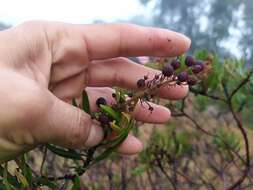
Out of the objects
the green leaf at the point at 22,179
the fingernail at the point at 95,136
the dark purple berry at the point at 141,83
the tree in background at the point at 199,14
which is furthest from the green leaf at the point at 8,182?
the tree in background at the point at 199,14

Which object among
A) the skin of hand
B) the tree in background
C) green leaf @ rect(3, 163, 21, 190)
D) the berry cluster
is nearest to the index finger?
the skin of hand

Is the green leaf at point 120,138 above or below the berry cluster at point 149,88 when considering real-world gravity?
below

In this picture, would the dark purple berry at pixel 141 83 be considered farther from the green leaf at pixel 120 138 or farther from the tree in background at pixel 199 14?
the tree in background at pixel 199 14

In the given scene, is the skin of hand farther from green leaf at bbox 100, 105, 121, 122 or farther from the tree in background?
the tree in background

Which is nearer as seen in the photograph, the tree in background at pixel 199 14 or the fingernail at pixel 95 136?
the fingernail at pixel 95 136

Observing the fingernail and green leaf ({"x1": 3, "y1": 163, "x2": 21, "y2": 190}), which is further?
the fingernail

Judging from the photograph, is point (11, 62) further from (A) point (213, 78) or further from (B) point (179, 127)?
(B) point (179, 127)

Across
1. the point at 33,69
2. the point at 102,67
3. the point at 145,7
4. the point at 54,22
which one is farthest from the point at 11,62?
the point at 145,7
